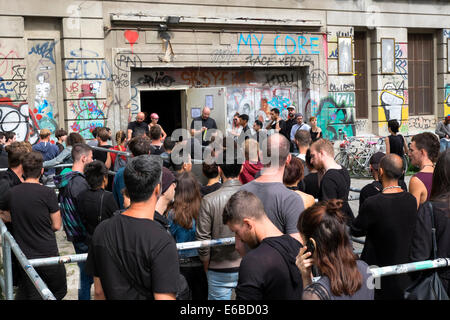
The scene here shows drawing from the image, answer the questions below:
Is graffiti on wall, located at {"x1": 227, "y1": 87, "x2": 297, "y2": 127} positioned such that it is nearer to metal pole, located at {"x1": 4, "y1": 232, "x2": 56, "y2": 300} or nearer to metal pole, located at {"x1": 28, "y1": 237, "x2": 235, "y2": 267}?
metal pole, located at {"x1": 28, "y1": 237, "x2": 235, "y2": 267}

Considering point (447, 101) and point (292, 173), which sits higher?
point (447, 101)

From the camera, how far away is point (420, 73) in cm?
1973

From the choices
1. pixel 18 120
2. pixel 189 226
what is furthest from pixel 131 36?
pixel 189 226

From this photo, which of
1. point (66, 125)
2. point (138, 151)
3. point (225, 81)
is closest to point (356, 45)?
point (225, 81)

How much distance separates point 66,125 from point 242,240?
1136 centimetres

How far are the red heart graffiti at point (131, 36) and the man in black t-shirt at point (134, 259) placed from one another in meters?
11.8

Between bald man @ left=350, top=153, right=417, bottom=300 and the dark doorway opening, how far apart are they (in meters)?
12.1

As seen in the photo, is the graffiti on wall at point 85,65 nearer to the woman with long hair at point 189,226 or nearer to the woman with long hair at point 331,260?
the woman with long hair at point 189,226

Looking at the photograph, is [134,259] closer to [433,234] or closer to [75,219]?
[433,234]

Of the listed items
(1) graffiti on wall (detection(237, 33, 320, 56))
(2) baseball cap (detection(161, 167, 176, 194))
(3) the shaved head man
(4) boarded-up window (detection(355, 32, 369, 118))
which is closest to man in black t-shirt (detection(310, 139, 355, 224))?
(3) the shaved head man

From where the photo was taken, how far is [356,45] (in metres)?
18.4

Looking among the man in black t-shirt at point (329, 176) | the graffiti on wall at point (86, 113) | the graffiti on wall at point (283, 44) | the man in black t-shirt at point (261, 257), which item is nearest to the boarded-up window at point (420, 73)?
the graffiti on wall at point (283, 44)

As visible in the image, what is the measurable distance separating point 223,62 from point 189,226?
11480 mm
